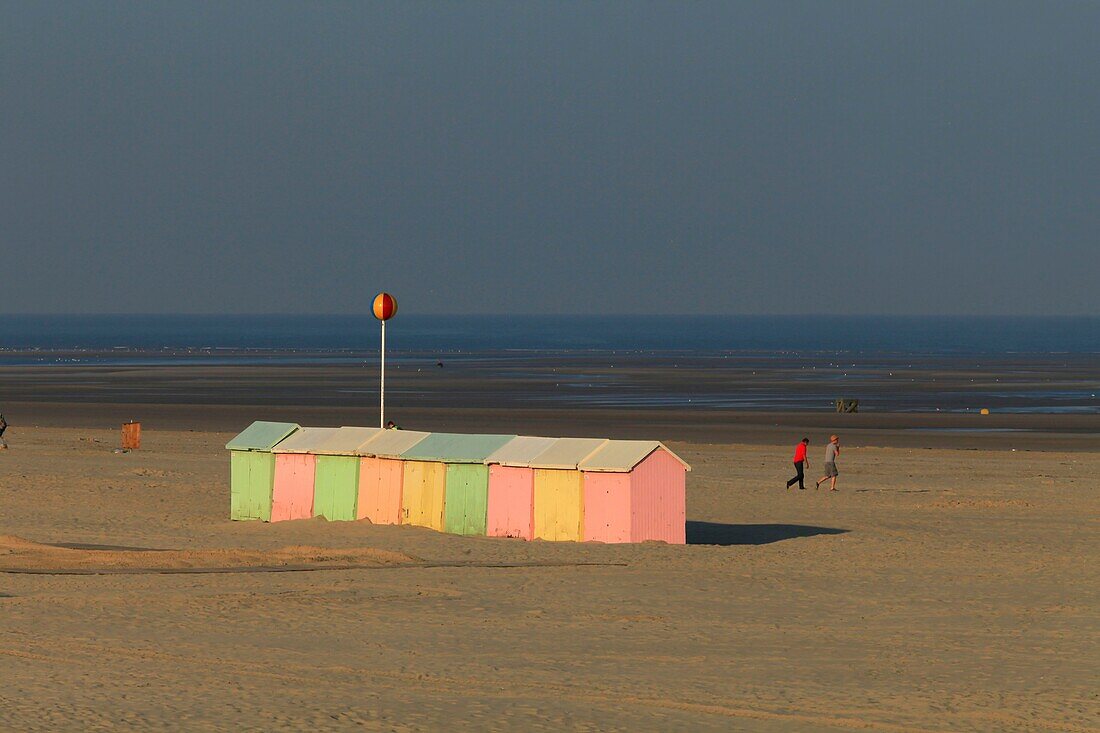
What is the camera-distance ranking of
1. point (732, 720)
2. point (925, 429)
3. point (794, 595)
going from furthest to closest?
point (925, 429), point (794, 595), point (732, 720)

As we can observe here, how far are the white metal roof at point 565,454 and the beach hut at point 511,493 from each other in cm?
16

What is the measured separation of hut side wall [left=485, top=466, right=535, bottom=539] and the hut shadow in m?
3.18

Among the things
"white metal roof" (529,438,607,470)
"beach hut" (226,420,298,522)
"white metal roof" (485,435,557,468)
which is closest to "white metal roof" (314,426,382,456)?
"beach hut" (226,420,298,522)

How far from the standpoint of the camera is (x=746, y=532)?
28656 mm

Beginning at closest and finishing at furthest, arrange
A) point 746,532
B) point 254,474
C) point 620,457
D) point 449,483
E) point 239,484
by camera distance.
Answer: point 620,457 < point 449,483 < point 746,532 < point 254,474 < point 239,484

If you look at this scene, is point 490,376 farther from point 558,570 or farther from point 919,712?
point 919,712


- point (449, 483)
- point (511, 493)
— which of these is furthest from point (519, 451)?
point (449, 483)

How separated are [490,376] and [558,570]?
84.8 metres

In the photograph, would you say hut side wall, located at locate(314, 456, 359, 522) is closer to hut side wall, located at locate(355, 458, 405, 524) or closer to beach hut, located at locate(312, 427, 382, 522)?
beach hut, located at locate(312, 427, 382, 522)

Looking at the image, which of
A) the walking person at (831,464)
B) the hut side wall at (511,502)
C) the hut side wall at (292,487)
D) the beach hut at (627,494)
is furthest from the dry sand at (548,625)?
the walking person at (831,464)

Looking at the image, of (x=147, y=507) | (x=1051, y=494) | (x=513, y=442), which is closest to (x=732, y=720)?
(x=513, y=442)

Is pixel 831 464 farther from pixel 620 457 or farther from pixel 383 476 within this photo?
pixel 383 476

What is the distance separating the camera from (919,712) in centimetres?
1324

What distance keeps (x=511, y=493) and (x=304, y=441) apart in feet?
17.4
